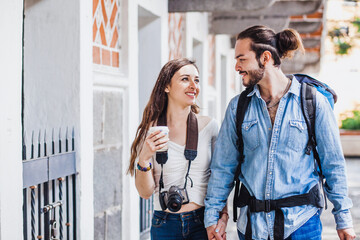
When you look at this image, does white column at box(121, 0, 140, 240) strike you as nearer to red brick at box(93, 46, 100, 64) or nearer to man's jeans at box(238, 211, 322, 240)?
red brick at box(93, 46, 100, 64)

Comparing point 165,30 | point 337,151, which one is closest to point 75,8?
point 337,151

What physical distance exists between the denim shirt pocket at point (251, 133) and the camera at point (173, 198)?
1.43 ft

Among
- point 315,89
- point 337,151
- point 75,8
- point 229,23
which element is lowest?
point 337,151

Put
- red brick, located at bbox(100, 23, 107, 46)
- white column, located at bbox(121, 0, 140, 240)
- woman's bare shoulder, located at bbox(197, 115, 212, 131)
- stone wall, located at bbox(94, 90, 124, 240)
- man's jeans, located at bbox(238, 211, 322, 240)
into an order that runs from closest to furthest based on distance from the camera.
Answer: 1. man's jeans, located at bbox(238, 211, 322, 240)
2. woman's bare shoulder, located at bbox(197, 115, 212, 131)
3. stone wall, located at bbox(94, 90, 124, 240)
4. red brick, located at bbox(100, 23, 107, 46)
5. white column, located at bbox(121, 0, 140, 240)

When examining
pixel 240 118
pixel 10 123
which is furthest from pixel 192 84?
pixel 10 123

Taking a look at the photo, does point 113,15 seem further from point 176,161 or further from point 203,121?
point 176,161

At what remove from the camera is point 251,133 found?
2852 mm

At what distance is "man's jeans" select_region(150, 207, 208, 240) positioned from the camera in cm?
295

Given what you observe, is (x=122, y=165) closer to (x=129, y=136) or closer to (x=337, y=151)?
(x=129, y=136)

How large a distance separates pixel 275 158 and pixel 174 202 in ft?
1.90

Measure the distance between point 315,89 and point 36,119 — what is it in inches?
81.4

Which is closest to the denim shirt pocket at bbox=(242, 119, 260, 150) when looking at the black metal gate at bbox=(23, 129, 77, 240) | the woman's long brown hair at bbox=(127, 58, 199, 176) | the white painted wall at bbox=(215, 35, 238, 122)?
the woman's long brown hair at bbox=(127, 58, 199, 176)

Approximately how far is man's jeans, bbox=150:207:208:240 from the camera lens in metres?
0.07

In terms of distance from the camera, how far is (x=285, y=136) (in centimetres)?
279
